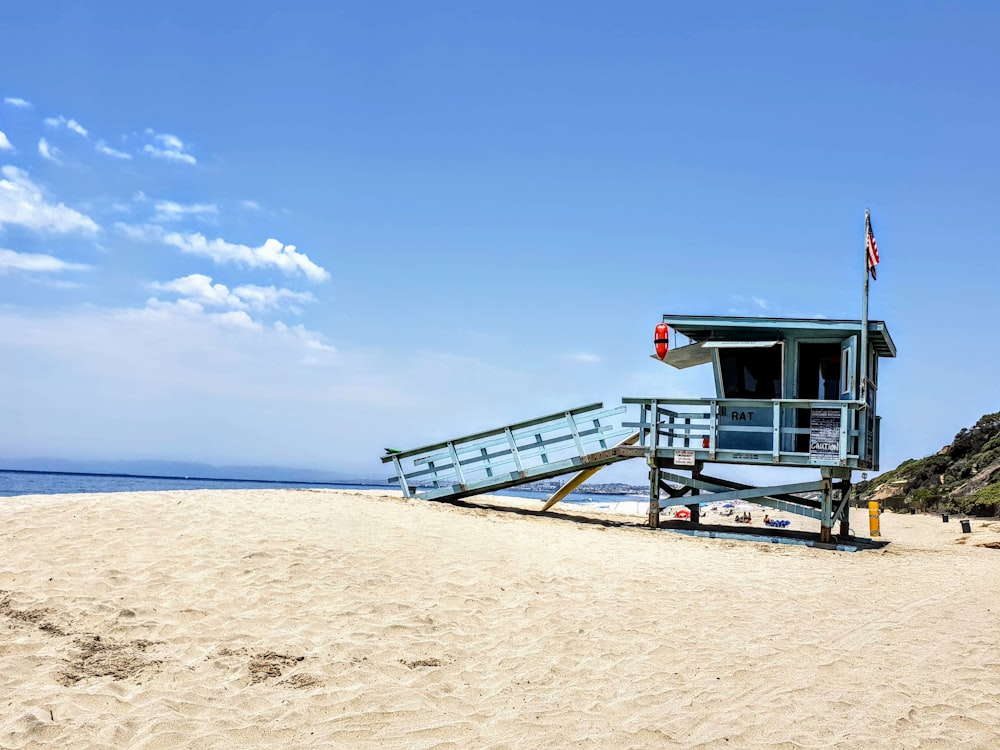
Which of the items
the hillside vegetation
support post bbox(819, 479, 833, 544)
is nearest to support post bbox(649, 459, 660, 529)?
support post bbox(819, 479, 833, 544)

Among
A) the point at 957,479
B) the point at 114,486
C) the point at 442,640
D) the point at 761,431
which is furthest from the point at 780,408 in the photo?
the point at 114,486

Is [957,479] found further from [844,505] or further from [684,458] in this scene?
[684,458]

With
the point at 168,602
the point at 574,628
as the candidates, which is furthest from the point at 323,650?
the point at 574,628

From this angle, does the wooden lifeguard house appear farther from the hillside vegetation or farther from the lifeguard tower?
the hillside vegetation

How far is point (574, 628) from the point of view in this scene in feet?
25.7

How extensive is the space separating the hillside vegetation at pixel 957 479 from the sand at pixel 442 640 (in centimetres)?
2052

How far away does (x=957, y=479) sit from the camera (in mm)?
36844

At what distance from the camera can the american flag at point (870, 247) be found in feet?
52.5

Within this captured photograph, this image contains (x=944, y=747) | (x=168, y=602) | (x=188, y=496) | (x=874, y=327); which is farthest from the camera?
(x=874, y=327)

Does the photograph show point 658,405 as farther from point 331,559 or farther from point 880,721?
point 880,721

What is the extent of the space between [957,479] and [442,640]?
122 ft

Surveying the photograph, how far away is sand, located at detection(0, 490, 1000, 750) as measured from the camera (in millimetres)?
5324

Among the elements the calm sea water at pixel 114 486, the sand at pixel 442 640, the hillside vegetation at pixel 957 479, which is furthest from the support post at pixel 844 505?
the calm sea water at pixel 114 486

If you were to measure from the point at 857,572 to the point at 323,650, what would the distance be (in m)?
8.68
